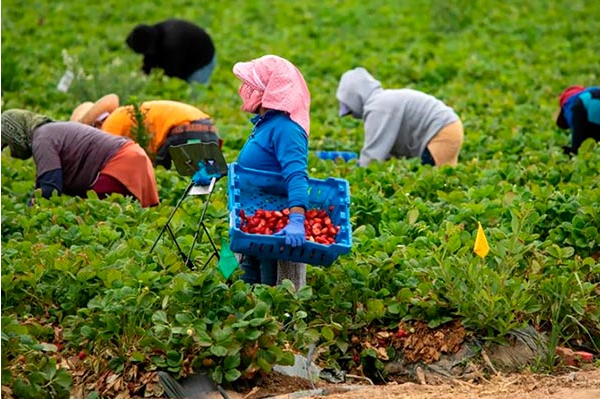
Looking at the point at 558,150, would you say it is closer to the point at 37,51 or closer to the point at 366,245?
the point at 366,245

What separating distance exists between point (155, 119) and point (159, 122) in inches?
1.8

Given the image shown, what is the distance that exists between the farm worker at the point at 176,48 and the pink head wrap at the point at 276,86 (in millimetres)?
6921

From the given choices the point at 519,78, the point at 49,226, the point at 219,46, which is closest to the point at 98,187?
the point at 49,226

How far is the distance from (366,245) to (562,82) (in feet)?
22.4

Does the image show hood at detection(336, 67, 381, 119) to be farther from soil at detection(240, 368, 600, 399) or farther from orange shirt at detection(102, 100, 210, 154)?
soil at detection(240, 368, 600, 399)

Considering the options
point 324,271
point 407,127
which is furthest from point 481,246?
point 407,127

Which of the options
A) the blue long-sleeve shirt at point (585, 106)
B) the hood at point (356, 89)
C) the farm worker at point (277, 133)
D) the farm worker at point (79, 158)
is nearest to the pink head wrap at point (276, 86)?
the farm worker at point (277, 133)

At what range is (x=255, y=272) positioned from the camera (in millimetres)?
5613

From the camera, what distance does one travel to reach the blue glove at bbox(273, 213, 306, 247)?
5.02 meters

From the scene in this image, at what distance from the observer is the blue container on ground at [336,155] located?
938cm

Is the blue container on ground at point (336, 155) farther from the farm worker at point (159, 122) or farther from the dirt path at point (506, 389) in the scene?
the dirt path at point (506, 389)

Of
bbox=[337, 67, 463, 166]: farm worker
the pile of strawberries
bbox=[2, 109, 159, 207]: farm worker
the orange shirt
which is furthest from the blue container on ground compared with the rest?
the pile of strawberries

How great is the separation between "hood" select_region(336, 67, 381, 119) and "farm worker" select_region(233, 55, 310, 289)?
4.01 metres

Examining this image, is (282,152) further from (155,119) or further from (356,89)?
(356,89)
